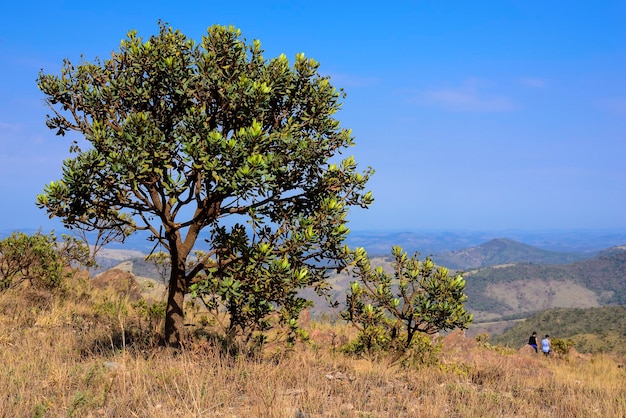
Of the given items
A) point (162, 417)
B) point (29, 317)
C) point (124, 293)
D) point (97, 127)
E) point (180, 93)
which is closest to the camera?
point (162, 417)

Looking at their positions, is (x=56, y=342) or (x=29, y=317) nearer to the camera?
(x=56, y=342)

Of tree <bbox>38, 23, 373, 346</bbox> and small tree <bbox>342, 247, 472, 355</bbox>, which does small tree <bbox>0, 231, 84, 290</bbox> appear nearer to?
tree <bbox>38, 23, 373, 346</bbox>

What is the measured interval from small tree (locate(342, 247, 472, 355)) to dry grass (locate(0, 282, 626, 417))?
131cm

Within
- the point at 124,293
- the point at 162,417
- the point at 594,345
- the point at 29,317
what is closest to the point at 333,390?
the point at 162,417

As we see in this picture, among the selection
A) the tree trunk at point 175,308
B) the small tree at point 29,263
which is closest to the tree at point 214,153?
the tree trunk at point 175,308

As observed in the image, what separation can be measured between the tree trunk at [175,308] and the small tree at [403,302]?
4518 mm

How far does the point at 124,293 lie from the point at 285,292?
1722 cm

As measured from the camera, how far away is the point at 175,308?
10820 millimetres

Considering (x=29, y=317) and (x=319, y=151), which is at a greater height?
(x=319, y=151)

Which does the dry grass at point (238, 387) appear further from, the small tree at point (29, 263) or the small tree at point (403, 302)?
the small tree at point (29, 263)

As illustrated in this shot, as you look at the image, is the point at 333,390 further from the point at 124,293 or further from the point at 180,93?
the point at 124,293

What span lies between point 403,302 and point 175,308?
6.71 m

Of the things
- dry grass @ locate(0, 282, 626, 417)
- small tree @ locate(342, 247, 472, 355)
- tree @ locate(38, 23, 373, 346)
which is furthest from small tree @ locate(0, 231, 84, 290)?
small tree @ locate(342, 247, 472, 355)

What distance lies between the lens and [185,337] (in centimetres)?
1104
